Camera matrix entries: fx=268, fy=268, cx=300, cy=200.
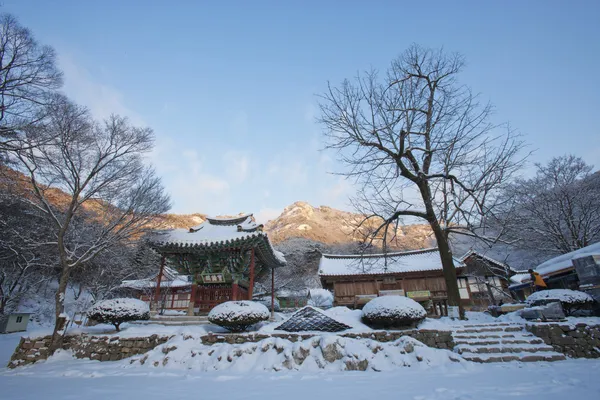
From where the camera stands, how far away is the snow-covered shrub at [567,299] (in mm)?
7902

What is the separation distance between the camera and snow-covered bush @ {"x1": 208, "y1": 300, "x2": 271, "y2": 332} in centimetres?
812

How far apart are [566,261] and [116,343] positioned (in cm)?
1591

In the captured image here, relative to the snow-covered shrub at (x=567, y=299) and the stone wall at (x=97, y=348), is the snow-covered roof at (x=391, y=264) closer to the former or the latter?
the snow-covered shrub at (x=567, y=299)

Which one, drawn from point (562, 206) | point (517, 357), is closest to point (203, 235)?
point (517, 357)

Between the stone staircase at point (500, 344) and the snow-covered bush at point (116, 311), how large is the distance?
9.63 meters

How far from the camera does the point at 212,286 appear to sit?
12484 millimetres

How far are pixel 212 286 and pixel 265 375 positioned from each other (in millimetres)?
7460

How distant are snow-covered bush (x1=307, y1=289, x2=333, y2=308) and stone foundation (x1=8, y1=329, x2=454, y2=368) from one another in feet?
62.4

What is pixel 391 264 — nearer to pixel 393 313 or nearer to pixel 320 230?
pixel 393 313

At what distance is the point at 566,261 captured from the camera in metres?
10.1

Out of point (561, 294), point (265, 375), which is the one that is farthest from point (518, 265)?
point (265, 375)

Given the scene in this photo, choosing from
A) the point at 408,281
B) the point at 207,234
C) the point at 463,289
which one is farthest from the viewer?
the point at 463,289

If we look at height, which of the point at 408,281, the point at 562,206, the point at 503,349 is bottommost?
the point at 503,349

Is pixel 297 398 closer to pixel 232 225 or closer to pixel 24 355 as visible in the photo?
pixel 24 355
